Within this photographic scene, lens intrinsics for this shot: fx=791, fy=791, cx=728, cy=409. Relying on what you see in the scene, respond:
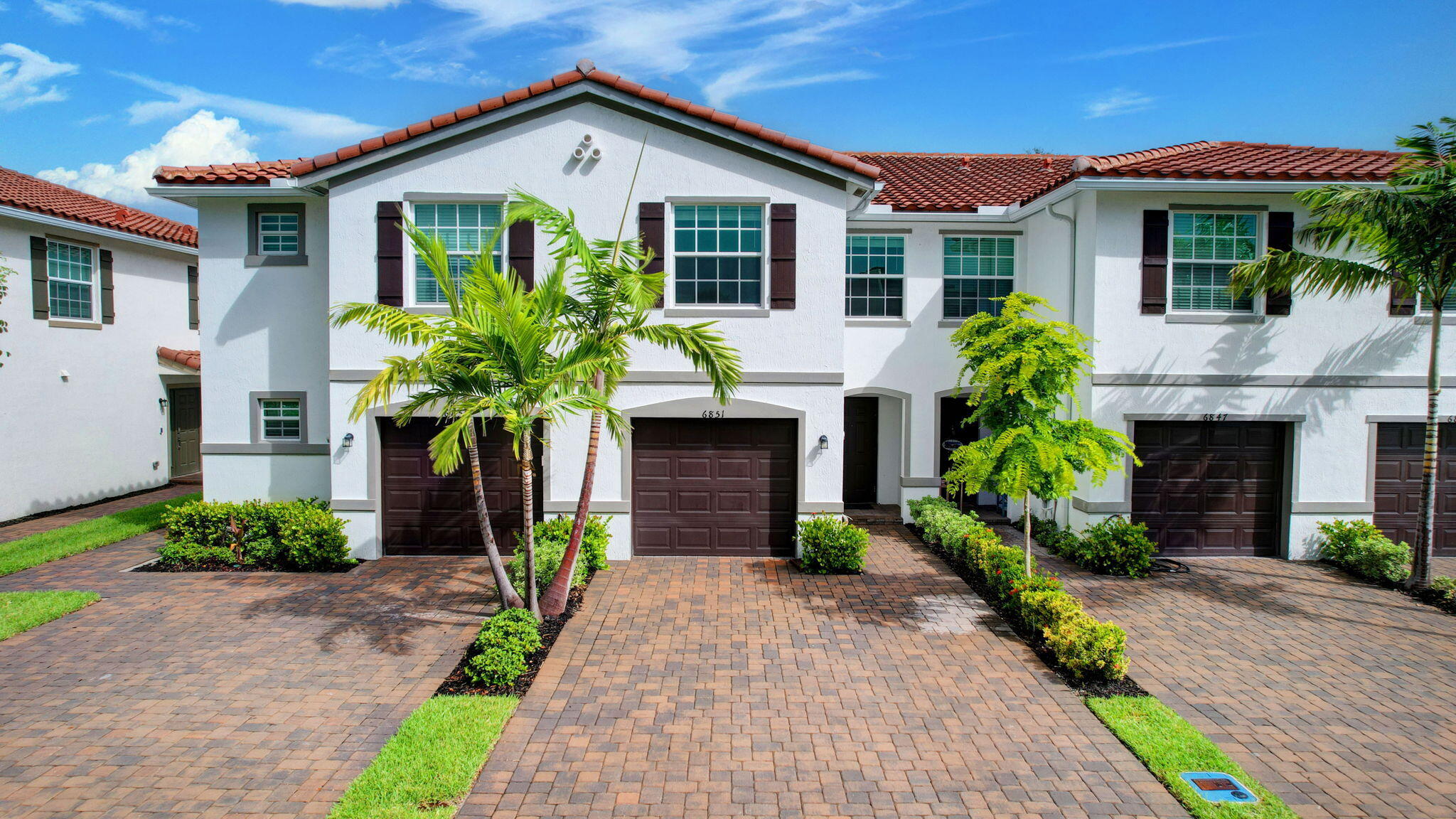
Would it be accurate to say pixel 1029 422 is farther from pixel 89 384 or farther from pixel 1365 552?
pixel 89 384

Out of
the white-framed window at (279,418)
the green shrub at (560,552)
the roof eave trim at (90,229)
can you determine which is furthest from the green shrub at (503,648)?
the roof eave trim at (90,229)

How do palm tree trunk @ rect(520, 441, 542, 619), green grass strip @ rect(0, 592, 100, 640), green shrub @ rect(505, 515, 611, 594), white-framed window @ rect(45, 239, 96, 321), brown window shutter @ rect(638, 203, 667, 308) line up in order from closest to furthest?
1. palm tree trunk @ rect(520, 441, 542, 619)
2. green grass strip @ rect(0, 592, 100, 640)
3. green shrub @ rect(505, 515, 611, 594)
4. brown window shutter @ rect(638, 203, 667, 308)
5. white-framed window @ rect(45, 239, 96, 321)

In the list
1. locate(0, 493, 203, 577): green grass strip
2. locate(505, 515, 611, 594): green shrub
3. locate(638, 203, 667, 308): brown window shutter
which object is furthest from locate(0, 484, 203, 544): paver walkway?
locate(638, 203, 667, 308): brown window shutter

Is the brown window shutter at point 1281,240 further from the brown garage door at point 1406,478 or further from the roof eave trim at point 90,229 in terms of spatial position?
the roof eave trim at point 90,229

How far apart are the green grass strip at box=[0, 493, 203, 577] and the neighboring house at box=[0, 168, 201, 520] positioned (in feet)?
6.03

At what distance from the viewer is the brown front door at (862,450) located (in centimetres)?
1606

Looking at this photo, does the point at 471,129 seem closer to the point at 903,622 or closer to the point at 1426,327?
the point at 903,622

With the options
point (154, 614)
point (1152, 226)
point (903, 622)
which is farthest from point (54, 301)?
point (1152, 226)

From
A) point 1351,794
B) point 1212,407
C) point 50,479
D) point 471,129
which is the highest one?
point 471,129

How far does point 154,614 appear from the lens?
398 inches

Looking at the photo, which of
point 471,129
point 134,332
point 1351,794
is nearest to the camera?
point 1351,794

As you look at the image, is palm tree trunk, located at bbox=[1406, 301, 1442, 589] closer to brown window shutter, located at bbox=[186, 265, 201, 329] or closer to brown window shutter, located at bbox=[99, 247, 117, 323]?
brown window shutter, located at bbox=[99, 247, 117, 323]

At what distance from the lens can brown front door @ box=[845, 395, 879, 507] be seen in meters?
16.1

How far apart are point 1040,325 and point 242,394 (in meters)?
12.8
